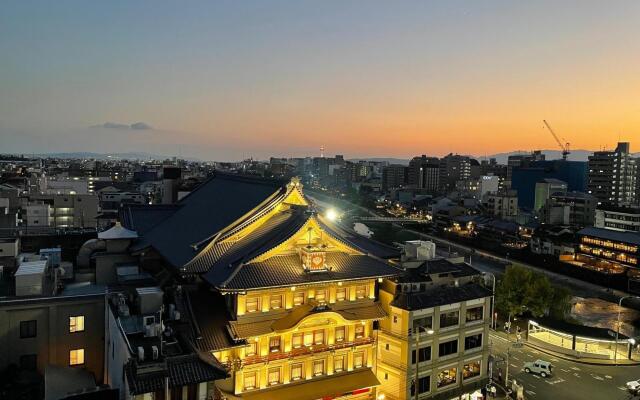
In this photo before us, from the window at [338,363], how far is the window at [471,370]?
936 centimetres

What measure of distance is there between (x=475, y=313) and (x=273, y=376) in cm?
1539

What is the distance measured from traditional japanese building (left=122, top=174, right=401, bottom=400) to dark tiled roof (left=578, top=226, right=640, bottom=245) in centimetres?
5987

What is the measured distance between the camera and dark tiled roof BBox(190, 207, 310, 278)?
2784 centimetres

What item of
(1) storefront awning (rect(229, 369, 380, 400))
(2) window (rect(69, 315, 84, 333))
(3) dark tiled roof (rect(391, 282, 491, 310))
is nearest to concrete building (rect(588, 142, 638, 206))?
(3) dark tiled roof (rect(391, 282, 491, 310))

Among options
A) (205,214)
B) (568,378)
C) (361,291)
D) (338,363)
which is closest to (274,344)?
(338,363)

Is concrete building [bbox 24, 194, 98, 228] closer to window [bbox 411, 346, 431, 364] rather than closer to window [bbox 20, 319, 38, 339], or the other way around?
window [bbox 20, 319, 38, 339]

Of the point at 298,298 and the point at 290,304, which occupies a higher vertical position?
the point at 298,298

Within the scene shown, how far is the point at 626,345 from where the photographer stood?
43.6 meters

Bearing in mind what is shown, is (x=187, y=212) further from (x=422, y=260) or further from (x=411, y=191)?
(x=411, y=191)

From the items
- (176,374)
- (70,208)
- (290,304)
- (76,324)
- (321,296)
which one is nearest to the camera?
(176,374)

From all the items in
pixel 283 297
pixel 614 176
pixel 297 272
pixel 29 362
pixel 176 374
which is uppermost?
pixel 614 176

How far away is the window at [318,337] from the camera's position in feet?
94.7

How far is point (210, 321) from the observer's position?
26.5 m

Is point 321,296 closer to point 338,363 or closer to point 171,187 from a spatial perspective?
point 338,363
